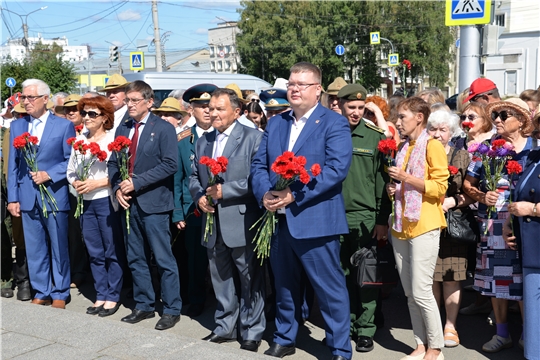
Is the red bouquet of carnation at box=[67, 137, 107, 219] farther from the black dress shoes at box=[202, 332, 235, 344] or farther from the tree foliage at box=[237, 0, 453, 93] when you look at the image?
the tree foliage at box=[237, 0, 453, 93]

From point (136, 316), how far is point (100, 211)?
1046 mm

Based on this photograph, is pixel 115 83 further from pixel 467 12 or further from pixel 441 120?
pixel 467 12

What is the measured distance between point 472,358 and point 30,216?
14.3 ft

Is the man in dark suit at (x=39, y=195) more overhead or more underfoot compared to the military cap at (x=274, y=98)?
more underfoot

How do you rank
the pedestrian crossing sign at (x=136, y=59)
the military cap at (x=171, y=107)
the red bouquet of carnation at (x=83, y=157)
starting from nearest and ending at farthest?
the red bouquet of carnation at (x=83, y=157) → the military cap at (x=171, y=107) → the pedestrian crossing sign at (x=136, y=59)

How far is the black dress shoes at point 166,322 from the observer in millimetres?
5891

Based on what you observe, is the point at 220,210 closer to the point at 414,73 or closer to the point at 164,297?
the point at 164,297

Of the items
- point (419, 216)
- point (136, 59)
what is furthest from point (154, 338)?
point (136, 59)

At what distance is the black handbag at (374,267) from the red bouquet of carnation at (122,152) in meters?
2.14

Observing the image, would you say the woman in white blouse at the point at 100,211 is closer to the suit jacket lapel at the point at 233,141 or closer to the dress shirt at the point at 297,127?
the suit jacket lapel at the point at 233,141

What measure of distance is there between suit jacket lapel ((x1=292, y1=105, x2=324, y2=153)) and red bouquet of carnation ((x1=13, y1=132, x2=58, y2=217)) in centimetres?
287

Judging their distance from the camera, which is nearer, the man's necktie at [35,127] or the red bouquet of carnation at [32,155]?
the red bouquet of carnation at [32,155]

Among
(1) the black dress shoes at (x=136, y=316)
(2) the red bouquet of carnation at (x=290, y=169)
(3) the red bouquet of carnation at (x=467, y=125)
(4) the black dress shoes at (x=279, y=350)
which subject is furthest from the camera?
(1) the black dress shoes at (x=136, y=316)

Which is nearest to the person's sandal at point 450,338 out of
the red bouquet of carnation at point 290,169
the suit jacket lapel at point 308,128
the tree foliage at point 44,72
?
the red bouquet of carnation at point 290,169
